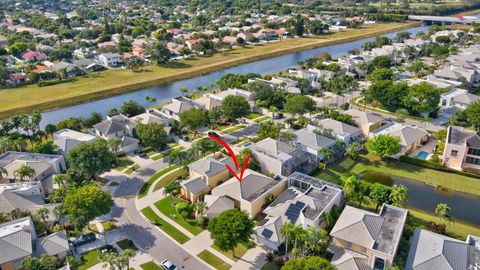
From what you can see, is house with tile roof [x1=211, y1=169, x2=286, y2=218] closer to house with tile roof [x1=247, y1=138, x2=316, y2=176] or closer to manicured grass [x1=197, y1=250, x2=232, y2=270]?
house with tile roof [x1=247, y1=138, x2=316, y2=176]

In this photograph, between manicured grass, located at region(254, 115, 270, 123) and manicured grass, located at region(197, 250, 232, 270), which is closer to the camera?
manicured grass, located at region(197, 250, 232, 270)

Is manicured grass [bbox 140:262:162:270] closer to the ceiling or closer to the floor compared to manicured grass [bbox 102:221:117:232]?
closer to the floor

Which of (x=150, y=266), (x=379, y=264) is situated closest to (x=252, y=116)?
(x=150, y=266)

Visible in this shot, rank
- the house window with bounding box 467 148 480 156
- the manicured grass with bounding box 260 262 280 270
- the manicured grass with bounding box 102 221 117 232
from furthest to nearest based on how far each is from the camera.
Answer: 1. the house window with bounding box 467 148 480 156
2. the manicured grass with bounding box 102 221 117 232
3. the manicured grass with bounding box 260 262 280 270

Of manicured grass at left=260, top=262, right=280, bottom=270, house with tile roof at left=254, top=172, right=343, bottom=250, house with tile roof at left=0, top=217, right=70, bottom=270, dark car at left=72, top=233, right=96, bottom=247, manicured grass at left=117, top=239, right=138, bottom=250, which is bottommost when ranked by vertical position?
manicured grass at left=260, top=262, right=280, bottom=270

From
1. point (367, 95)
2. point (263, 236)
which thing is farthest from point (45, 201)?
point (367, 95)

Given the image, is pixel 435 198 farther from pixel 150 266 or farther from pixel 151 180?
pixel 151 180

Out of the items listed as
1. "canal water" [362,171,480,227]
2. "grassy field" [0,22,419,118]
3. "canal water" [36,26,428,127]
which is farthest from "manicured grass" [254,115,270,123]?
"grassy field" [0,22,419,118]
